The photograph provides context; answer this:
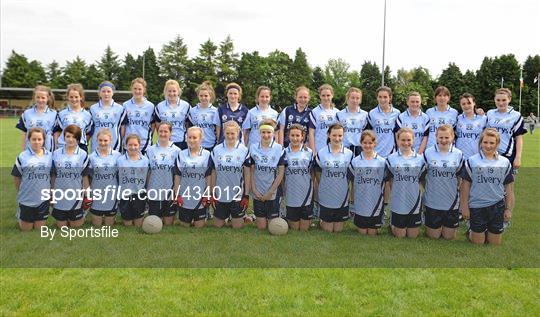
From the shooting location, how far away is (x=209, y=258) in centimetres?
491

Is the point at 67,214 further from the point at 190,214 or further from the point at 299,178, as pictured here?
A: the point at 299,178

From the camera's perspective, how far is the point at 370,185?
19.8 ft

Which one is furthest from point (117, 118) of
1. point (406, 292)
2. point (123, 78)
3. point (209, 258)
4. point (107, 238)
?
point (123, 78)

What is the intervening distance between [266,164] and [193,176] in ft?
3.19

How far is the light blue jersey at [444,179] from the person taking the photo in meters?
5.89

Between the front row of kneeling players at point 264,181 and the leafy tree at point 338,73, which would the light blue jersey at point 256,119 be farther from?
the leafy tree at point 338,73

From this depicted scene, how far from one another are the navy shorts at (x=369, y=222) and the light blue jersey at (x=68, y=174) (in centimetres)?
358

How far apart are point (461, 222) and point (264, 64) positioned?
55.3 m

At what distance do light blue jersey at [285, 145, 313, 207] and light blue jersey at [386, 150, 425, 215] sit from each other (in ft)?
3.47

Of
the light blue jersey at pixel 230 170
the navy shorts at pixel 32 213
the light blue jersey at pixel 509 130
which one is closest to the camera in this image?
the navy shorts at pixel 32 213

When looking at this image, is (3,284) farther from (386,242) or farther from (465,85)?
(465,85)

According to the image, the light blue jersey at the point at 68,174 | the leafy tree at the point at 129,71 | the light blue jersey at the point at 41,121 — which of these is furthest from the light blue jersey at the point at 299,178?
the leafy tree at the point at 129,71

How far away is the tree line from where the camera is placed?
197ft

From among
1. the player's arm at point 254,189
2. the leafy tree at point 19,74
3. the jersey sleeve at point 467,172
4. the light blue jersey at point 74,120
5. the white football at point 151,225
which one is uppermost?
the leafy tree at point 19,74
